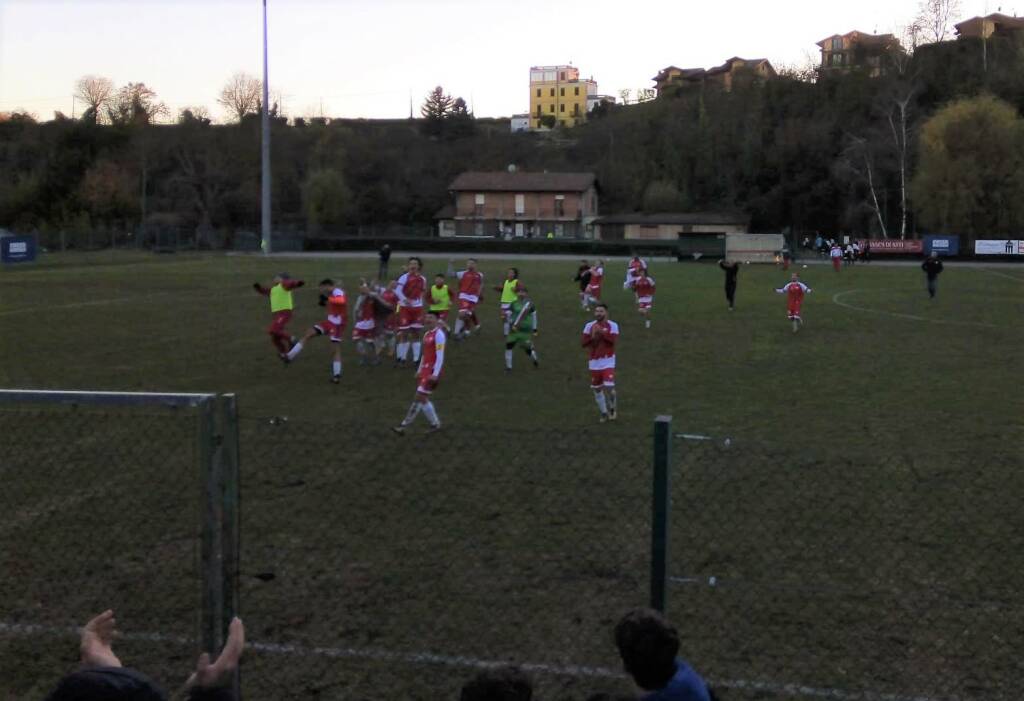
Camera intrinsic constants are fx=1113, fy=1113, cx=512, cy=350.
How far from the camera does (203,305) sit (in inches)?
1389

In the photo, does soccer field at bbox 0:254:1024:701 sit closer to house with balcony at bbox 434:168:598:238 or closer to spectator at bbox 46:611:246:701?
spectator at bbox 46:611:246:701

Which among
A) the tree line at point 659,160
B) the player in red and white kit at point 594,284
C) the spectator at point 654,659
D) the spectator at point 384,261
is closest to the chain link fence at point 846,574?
the spectator at point 654,659

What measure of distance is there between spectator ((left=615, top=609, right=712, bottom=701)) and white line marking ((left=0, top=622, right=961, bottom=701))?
8.60 feet

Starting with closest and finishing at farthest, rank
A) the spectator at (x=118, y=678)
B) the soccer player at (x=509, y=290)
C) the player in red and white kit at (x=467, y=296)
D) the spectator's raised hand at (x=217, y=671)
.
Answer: the spectator at (x=118, y=678) < the spectator's raised hand at (x=217, y=671) < the soccer player at (x=509, y=290) < the player in red and white kit at (x=467, y=296)

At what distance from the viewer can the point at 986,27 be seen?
352 ft

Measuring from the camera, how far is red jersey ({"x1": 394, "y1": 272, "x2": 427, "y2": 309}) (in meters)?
21.4

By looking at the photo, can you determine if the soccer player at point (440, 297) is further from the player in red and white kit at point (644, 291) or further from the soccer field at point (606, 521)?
the player in red and white kit at point (644, 291)

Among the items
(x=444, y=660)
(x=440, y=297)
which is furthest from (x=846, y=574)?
(x=440, y=297)

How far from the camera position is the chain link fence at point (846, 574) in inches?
265

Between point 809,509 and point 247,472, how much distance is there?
18.7 feet

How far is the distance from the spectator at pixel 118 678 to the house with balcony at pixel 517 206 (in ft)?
323

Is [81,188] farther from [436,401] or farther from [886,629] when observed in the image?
[886,629]

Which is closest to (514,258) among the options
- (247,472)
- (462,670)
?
(247,472)

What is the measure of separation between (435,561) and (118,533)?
287cm
